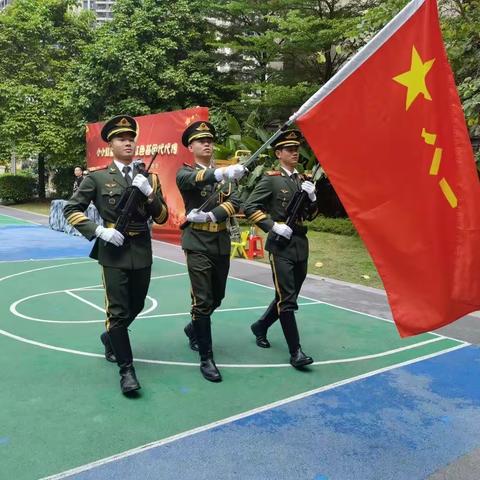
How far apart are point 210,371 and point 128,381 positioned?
27.6 inches

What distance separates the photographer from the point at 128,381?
4117 millimetres

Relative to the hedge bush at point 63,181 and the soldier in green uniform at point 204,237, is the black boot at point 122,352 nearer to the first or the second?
the soldier in green uniform at point 204,237

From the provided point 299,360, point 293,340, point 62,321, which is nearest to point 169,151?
point 62,321

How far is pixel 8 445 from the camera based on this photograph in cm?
332

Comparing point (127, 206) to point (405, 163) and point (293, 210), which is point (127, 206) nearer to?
point (293, 210)

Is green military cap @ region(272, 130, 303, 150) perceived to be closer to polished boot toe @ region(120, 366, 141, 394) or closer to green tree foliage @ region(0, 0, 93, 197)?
polished boot toe @ region(120, 366, 141, 394)

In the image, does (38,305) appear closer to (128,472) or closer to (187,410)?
(187,410)

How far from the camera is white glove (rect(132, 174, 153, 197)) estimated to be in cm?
407

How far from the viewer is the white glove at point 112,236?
3998 mm

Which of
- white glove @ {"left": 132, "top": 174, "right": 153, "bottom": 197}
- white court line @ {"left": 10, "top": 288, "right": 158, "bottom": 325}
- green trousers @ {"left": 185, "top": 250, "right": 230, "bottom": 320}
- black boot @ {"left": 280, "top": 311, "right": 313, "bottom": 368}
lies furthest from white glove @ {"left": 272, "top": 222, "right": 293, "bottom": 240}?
white court line @ {"left": 10, "top": 288, "right": 158, "bottom": 325}

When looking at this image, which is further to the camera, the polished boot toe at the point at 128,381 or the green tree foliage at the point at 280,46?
the green tree foliage at the point at 280,46

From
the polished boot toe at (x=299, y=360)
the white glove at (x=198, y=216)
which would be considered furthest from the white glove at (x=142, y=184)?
the polished boot toe at (x=299, y=360)

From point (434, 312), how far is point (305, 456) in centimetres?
115

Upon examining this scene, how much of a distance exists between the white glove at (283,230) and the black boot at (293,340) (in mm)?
665
